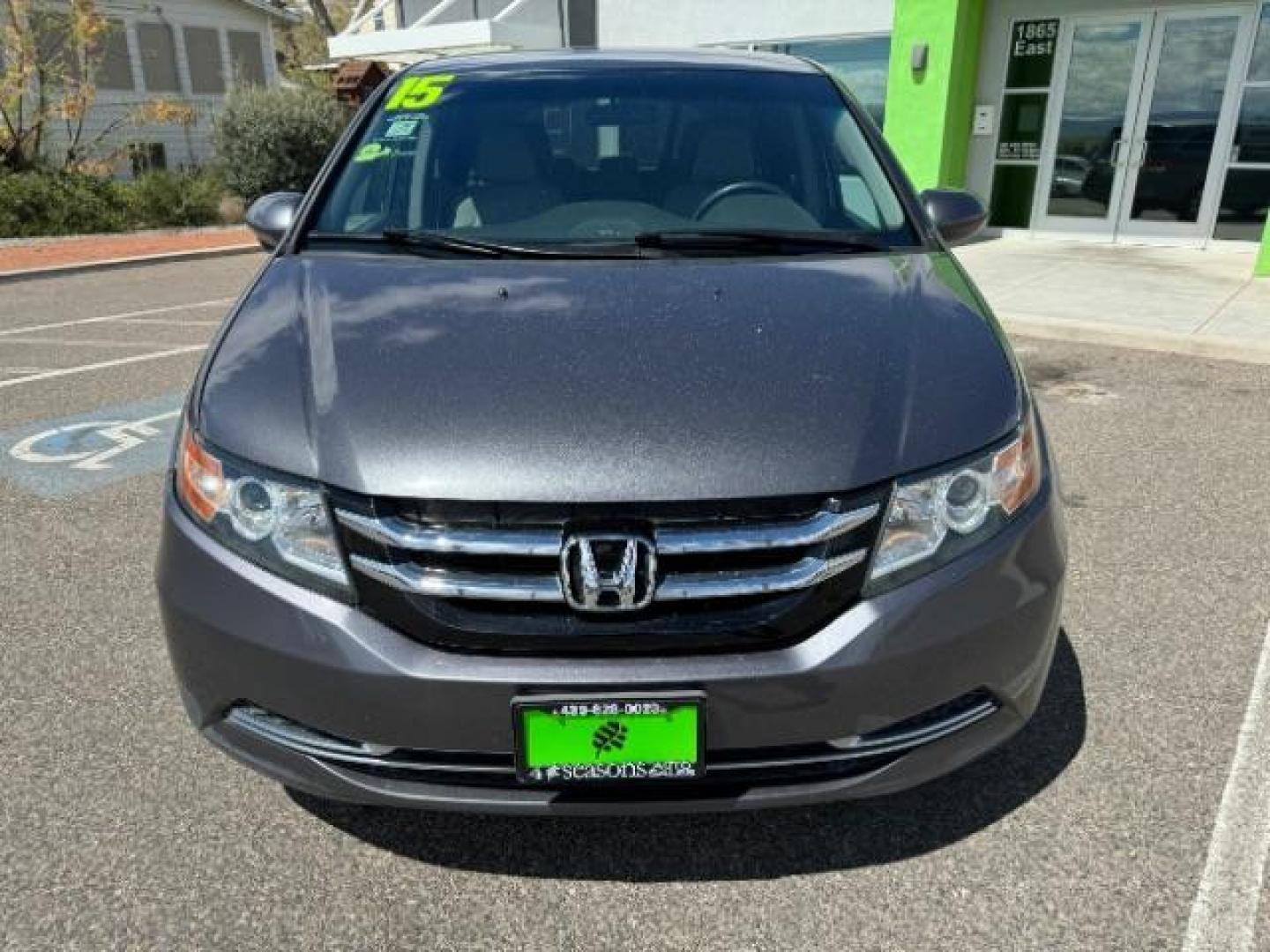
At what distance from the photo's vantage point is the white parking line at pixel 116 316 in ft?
25.8

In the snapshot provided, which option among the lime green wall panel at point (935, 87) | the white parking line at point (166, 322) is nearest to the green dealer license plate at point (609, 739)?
the white parking line at point (166, 322)

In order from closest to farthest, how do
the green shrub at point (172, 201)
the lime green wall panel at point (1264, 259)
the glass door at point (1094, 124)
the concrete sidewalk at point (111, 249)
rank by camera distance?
the lime green wall panel at point (1264, 259), the glass door at point (1094, 124), the concrete sidewalk at point (111, 249), the green shrub at point (172, 201)

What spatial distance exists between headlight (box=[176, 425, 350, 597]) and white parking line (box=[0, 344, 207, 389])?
17.4 feet

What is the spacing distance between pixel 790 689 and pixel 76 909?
4.95 feet

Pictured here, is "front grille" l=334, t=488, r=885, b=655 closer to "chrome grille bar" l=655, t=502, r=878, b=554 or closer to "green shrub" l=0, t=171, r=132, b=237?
"chrome grille bar" l=655, t=502, r=878, b=554

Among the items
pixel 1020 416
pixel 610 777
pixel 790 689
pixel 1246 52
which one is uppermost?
pixel 1246 52

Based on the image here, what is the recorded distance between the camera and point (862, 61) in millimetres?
12891

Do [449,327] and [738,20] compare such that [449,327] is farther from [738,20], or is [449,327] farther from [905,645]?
[738,20]

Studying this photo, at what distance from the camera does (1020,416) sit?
1.89 metres

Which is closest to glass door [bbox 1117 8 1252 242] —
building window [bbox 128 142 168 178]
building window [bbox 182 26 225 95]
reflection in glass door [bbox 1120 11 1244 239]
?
reflection in glass door [bbox 1120 11 1244 239]

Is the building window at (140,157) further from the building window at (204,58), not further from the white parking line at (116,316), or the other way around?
the white parking line at (116,316)

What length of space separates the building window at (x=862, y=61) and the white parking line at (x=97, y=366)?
9.33 metres

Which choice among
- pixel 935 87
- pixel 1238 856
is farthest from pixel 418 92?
pixel 935 87

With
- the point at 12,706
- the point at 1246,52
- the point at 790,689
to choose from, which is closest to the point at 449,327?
the point at 790,689
